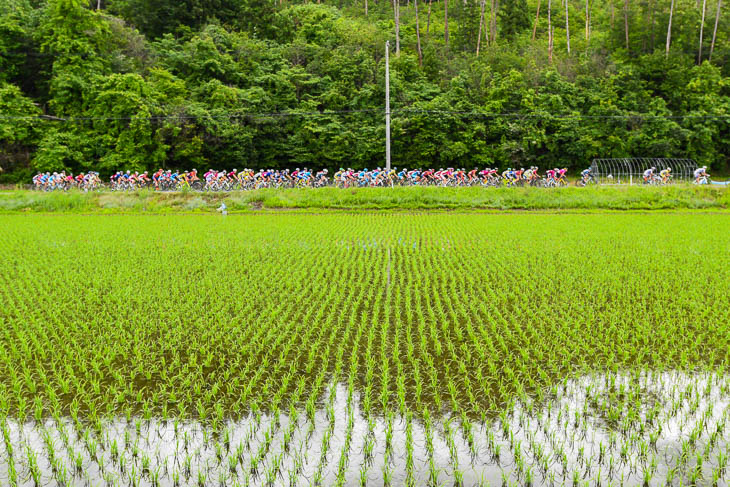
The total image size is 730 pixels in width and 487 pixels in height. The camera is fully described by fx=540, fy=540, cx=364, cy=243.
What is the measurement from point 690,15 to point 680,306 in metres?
44.8

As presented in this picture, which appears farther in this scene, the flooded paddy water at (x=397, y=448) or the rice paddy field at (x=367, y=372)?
the rice paddy field at (x=367, y=372)

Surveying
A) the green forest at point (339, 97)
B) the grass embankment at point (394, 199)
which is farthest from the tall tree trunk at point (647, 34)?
the grass embankment at point (394, 199)

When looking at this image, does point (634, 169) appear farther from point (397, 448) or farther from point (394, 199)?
point (397, 448)

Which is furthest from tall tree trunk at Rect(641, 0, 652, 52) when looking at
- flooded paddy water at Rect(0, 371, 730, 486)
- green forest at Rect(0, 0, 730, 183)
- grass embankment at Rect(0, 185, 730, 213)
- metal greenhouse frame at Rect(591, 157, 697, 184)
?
flooded paddy water at Rect(0, 371, 730, 486)

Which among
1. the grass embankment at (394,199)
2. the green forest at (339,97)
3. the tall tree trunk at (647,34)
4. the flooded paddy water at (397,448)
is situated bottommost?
the flooded paddy water at (397,448)

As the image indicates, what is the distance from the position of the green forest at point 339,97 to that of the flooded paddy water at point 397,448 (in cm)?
3100

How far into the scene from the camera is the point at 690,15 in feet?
138

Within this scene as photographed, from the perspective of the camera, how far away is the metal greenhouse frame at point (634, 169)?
100 ft

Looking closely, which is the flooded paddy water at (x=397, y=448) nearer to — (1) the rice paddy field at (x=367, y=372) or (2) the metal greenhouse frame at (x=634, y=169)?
(1) the rice paddy field at (x=367, y=372)

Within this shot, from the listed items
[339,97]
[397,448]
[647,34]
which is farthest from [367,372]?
[647,34]

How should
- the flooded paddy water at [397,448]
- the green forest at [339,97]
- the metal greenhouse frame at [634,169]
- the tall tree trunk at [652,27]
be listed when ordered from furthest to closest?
the tall tree trunk at [652,27]
the green forest at [339,97]
the metal greenhouse frame at [634,169]
the flooded paddy water at [397,448]

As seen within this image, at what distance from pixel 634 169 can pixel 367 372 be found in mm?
34285

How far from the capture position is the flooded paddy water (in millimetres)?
3367

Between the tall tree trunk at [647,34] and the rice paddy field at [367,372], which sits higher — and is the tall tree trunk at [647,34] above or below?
above
